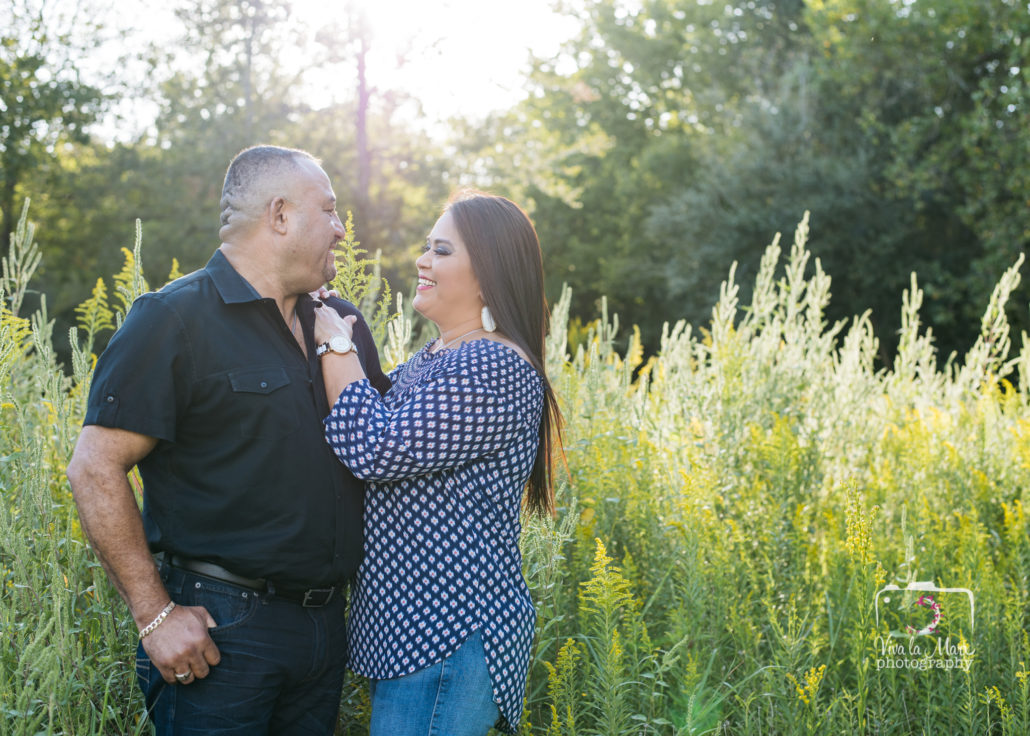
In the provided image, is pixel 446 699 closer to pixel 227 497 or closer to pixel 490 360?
pixel 227 497

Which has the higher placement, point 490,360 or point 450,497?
point 490,360

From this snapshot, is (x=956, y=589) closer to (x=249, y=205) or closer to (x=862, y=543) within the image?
(x=862, y=543)

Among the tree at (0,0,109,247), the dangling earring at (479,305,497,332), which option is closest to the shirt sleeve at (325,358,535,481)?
the dangling earring at (479,305,497,332)

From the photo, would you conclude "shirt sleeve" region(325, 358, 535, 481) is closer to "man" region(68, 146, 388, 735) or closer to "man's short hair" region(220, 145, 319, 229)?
"man" region(68, 146, 388, 735)

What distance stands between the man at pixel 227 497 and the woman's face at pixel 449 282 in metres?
0.37

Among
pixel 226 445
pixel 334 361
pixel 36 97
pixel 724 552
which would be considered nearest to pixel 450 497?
pixel 334 361

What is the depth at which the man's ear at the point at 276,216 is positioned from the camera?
253 centimetres

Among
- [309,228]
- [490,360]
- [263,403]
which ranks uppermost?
[309,228]

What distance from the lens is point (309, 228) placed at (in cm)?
254

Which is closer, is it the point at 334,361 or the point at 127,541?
the point at 127,541

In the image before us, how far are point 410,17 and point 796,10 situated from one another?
12551 mm

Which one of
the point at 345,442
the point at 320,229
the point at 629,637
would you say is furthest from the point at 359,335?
the point at 629,637

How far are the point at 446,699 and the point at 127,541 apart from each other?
35.6 inches

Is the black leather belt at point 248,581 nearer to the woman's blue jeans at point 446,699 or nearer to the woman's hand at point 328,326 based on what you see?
the woman's blue jeans at point 446,699
